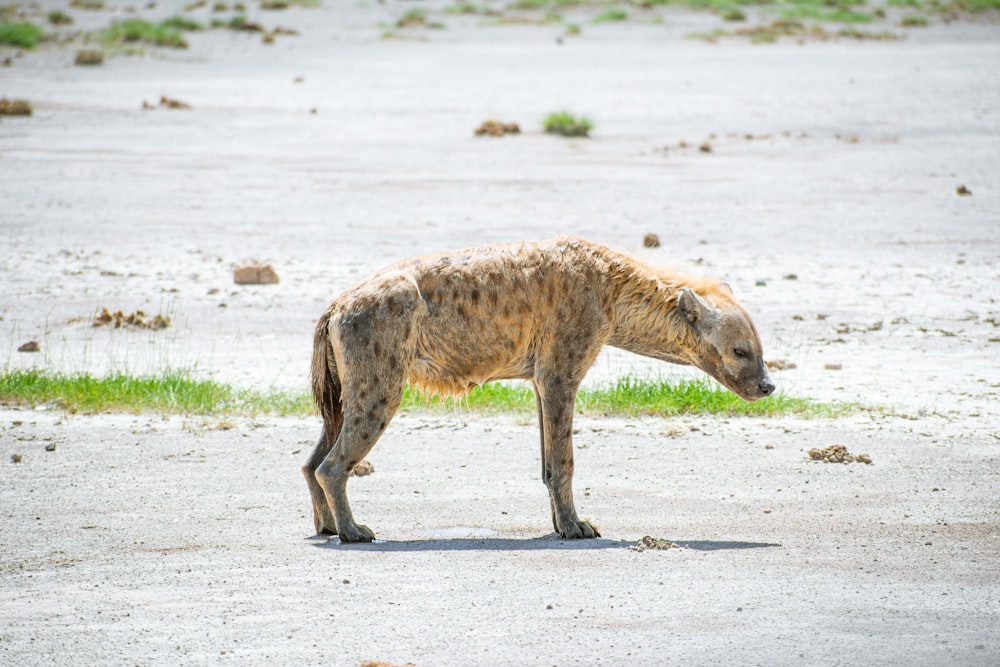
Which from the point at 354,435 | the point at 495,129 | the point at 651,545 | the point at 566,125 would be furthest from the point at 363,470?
the point at 566,125

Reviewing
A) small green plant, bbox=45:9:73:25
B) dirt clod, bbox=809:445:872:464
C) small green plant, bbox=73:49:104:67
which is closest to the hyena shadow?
dirt clod, bbox=809:445:872:464

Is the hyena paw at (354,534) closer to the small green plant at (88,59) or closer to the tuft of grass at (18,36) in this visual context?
the small green plant at (88,59)

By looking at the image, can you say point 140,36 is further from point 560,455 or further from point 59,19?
point 560,455

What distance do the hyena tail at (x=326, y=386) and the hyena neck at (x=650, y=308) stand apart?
1.37 meters

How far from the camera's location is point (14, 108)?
68.3ft

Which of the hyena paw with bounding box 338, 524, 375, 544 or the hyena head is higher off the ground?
the hyena head

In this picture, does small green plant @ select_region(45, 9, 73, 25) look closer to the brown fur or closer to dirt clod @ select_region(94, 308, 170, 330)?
dirt clod @ select_region(94, 308, 170, 330)

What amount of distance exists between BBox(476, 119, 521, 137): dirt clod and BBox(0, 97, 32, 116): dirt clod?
653 cm

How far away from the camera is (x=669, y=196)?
16.7 meters

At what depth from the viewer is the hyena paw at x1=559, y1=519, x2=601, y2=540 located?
6688mm

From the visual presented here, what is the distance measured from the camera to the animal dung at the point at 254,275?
12.9m

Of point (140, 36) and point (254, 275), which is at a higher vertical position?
point (254, 275)

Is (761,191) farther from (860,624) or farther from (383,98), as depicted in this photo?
(860,624)

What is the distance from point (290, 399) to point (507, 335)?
322 centimetres
